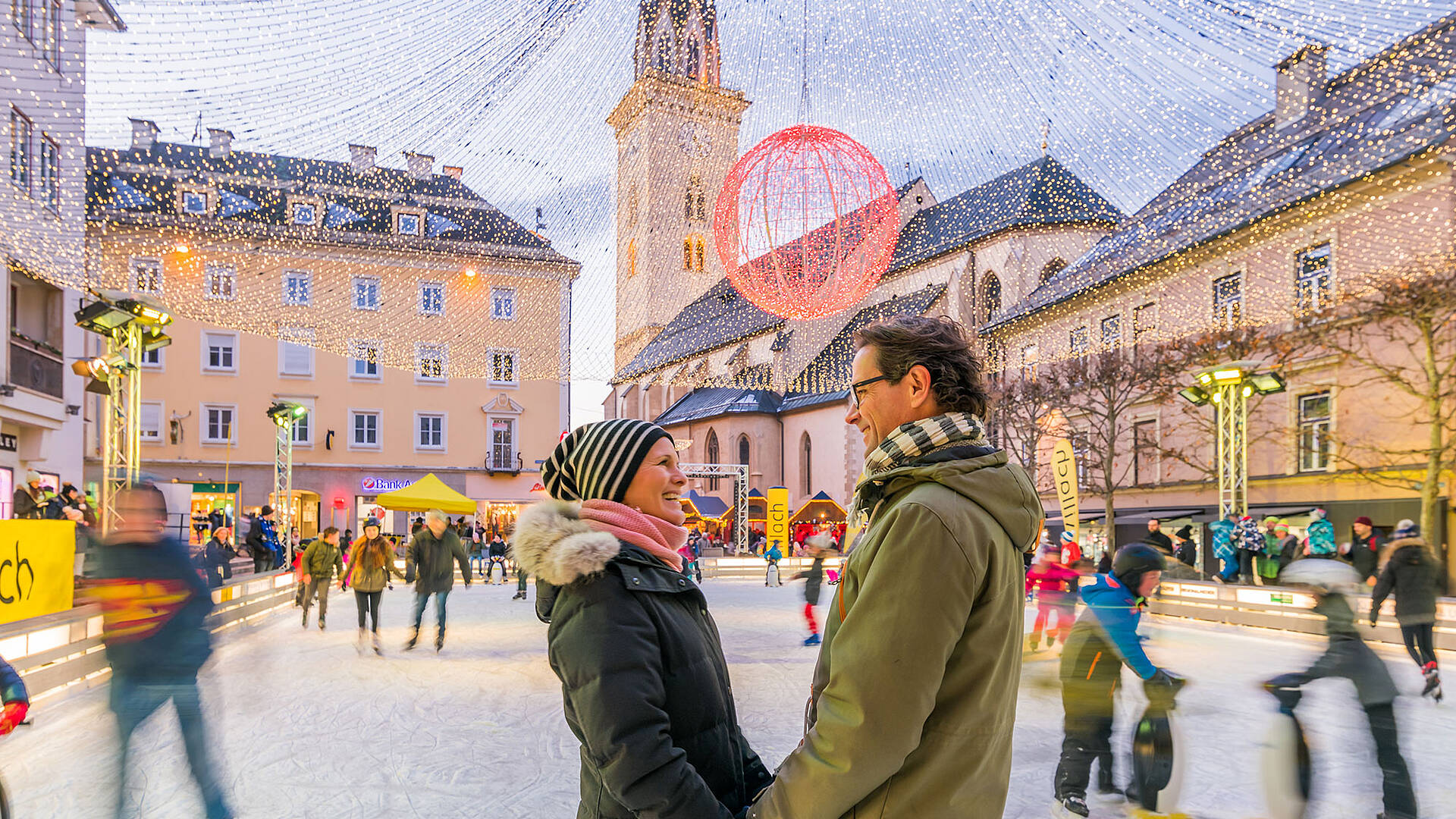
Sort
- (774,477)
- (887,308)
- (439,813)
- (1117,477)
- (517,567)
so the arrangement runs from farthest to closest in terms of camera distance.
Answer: (774,477)
(887,308)
(1117,477)
(439,813)
(517,567)

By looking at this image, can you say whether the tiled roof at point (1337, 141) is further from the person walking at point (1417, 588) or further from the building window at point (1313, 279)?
the building window at point (1313, 279)

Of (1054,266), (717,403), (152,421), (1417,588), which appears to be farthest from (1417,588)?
(717,403)

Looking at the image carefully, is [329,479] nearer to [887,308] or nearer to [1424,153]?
[887,308]

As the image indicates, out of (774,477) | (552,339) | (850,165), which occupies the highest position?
(850,165)

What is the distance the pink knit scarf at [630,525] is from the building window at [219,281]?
7.16 metres

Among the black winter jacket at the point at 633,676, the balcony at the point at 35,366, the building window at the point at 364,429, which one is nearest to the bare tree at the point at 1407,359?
the black winter jacket at the point at 633,676

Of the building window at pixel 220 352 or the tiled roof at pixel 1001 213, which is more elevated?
the tiled roof at pixel 1001 213

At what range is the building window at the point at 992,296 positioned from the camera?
1153 inches

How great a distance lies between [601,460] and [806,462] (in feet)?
145

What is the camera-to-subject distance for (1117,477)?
91.9 ft

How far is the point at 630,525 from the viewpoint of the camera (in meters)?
1.98

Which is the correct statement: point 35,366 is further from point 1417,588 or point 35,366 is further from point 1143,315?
point 1143,315

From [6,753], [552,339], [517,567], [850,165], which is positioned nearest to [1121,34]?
[517,567]

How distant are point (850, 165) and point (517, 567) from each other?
6.68 m
